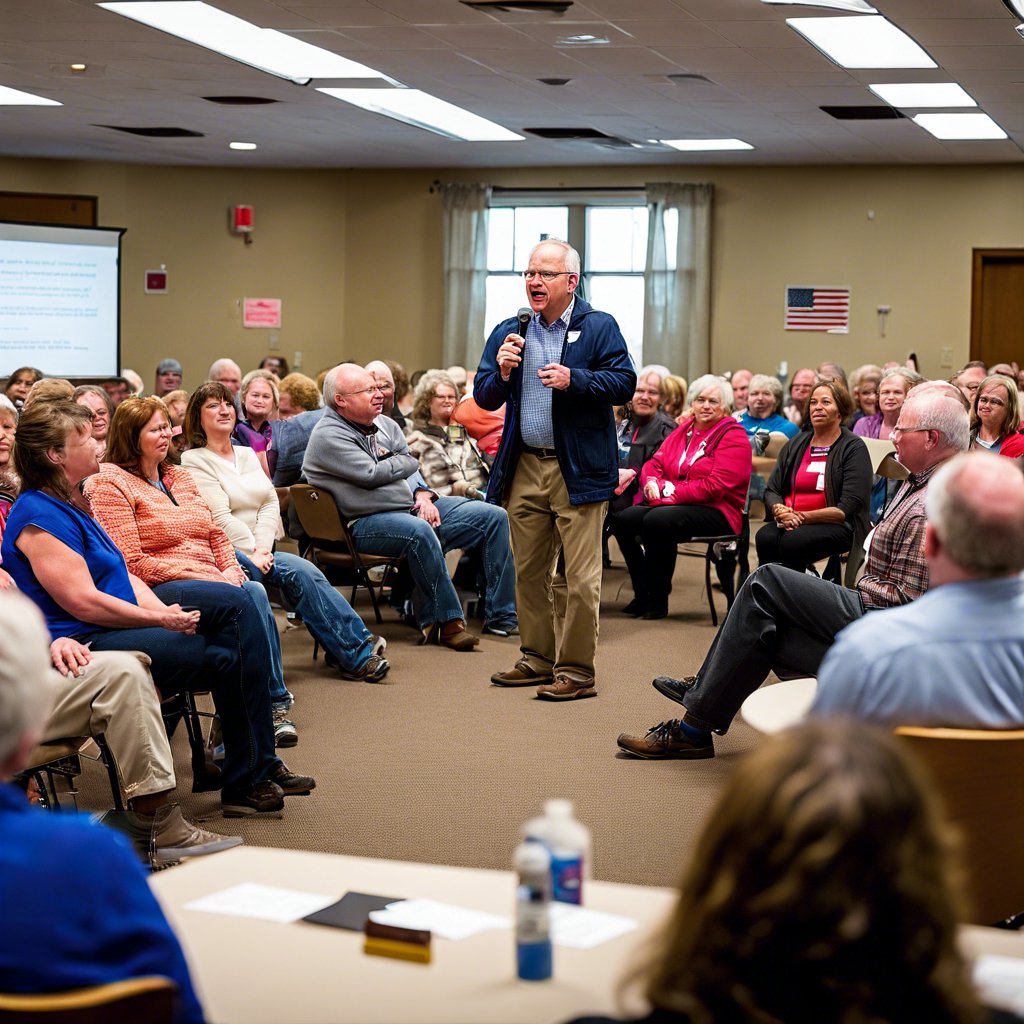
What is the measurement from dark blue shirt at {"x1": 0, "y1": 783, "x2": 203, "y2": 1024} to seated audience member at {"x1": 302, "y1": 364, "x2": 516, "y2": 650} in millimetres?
4948

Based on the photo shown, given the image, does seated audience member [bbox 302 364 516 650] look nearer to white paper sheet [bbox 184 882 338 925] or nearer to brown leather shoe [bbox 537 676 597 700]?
brown leather shoe [bbox 537 676 597 700]

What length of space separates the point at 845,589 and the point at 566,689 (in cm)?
172

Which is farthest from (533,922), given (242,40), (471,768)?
(242,40)

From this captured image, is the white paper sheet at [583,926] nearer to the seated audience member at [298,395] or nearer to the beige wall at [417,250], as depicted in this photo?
the seated audience member at [298,395]

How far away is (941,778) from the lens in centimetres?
227

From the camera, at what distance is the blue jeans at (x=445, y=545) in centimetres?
648

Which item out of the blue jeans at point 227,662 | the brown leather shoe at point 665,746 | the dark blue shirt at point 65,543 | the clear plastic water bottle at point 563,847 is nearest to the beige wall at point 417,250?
the brown leather shoe at point 665,746

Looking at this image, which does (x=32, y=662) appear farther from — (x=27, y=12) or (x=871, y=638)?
(x=27, y=12)

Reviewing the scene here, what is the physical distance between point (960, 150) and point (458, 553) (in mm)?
6792

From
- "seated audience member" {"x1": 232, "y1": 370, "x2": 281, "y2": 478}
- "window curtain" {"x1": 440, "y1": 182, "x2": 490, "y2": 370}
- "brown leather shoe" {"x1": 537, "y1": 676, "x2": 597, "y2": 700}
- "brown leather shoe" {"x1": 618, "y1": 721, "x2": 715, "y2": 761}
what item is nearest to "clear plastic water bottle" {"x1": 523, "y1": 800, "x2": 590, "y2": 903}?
"brown leather shoe" {"x1": 618, "y1": 721, "x2": 715, "y2": 761}

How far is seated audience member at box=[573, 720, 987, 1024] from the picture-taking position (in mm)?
1185

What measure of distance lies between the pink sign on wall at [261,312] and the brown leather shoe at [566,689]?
9.79 meters

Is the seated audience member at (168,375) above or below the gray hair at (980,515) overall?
above

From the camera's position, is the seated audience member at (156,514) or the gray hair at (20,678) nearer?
the gray hair at (20,678)
